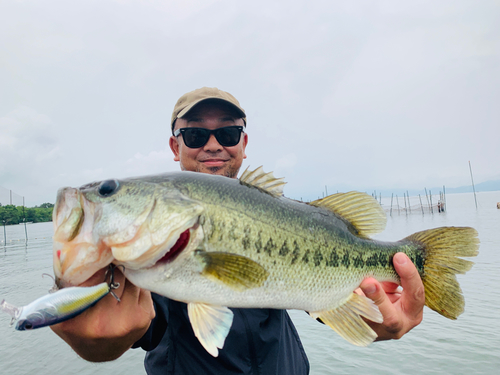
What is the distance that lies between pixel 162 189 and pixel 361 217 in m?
1.54

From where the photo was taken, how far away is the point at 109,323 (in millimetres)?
1637

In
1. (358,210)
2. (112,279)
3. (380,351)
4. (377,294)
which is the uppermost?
(358,210)

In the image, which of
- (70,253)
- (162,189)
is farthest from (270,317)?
(70,253)

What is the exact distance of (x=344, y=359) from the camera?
7883 mm

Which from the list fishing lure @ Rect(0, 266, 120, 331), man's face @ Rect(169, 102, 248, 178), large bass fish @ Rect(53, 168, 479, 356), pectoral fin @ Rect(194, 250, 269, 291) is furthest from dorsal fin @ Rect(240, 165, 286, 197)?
man's face @ Rect(169, 102, 248, 178)

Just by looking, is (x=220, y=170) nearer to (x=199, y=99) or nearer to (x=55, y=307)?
(x=199, y=99)

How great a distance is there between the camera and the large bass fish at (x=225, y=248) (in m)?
1.57

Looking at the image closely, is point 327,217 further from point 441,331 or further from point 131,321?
point 441,331

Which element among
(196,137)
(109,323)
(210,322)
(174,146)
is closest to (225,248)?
(210,322)

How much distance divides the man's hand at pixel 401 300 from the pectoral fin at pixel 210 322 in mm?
1051

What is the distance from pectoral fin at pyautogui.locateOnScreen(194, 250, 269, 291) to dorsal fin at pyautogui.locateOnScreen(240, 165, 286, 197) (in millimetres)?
574

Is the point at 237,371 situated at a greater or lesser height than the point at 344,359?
greater

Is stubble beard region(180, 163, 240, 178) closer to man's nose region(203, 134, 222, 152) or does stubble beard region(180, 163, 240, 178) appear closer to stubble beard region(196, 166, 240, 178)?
stubble beard region(196, 166, 240, 178)

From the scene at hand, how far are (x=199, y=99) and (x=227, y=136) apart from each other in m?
0.51
